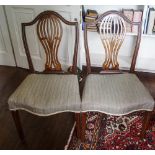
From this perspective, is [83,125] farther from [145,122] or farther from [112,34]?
[112,34]

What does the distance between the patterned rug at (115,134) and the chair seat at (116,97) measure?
1.17 ft

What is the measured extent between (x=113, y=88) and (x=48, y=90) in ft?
1.48

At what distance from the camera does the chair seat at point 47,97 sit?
1.31 meters

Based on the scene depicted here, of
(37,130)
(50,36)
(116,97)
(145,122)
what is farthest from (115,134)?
(50,36)

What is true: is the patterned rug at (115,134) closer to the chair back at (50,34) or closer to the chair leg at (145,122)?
the chair leg at (145,122)

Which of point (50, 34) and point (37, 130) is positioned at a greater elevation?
point (50, 34)

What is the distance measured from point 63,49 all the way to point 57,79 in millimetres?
784

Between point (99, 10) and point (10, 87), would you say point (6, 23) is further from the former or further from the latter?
point (99, 10)

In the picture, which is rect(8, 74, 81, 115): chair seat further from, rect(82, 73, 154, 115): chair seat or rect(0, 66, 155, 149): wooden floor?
rect(0, 66, 155, 149): wooden floor

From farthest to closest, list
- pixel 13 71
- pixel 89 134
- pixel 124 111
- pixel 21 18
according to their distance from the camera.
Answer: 1. pixel 13 71
2. pixel 21 18
3. pixel 89 134
4. pixel 124 111

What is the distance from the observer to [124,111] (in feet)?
4.28

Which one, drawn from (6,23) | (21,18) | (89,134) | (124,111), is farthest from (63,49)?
(124,111)

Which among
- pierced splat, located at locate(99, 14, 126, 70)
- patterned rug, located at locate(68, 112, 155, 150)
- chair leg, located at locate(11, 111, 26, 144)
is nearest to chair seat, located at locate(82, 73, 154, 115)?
pierced splat, located at locate(99, 14, 126, 70)

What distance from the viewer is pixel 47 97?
4.39 feet
